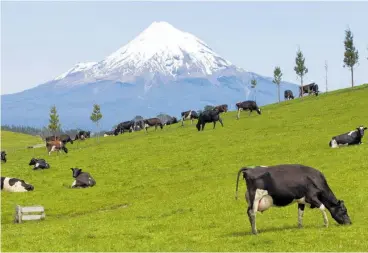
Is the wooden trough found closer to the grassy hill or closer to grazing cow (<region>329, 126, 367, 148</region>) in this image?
grazing cow (<region>329, 126, 367, 148</region>)

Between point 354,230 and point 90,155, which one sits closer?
point 354,230

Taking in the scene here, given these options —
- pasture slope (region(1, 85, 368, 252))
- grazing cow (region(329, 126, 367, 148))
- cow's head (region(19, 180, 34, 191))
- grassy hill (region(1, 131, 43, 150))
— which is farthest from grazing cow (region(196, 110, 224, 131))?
grassy hill (region(1, 131, 43, 150))

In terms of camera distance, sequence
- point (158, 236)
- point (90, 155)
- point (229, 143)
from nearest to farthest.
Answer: point (158, 236), point (229, 143), point (90, 155)

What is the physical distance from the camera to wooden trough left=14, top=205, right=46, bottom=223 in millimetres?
26312

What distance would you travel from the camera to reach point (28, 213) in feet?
87.7

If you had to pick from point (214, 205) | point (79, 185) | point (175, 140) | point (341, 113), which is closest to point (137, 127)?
point (175, 140)

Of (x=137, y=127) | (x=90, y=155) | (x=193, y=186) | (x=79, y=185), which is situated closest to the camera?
(x=193, y=186)

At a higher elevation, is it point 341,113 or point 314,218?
point 341,113

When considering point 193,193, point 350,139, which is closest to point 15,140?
point 350,139

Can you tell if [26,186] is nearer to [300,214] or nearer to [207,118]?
[300,214]

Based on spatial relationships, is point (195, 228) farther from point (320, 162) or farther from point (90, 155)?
point (90, 155)

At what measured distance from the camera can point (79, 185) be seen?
3578 cm

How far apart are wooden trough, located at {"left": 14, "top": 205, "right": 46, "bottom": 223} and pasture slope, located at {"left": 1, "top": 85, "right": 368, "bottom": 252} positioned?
1.72ft

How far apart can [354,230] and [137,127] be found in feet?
242
